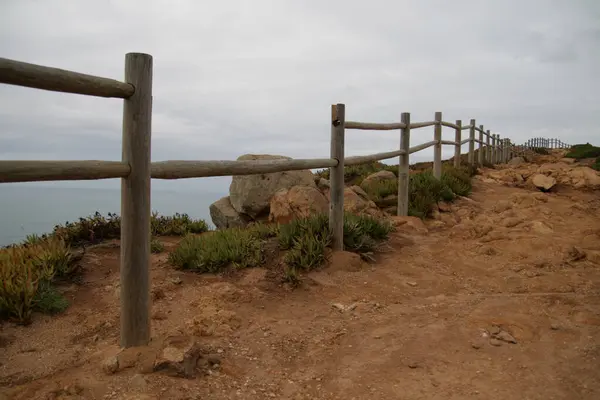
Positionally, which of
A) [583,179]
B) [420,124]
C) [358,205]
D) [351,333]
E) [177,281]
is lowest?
[351,333]

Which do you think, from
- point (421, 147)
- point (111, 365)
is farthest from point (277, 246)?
point (421, 147)

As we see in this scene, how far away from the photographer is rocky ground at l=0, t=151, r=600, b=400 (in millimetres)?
2605

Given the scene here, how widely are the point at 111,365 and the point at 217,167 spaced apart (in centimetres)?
158

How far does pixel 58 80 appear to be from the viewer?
2516 mm

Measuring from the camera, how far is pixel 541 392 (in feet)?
8.18

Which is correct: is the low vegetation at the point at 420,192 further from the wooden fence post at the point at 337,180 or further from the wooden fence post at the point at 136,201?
the wooden fence post at the point at 136,201

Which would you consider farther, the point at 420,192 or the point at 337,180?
the point at 420,192

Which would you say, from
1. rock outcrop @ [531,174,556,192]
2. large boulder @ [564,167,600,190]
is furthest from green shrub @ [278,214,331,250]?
large boulder @ [564,167,600,190]

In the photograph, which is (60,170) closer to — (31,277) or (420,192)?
(31,277)

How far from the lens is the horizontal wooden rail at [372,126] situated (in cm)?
→ 547

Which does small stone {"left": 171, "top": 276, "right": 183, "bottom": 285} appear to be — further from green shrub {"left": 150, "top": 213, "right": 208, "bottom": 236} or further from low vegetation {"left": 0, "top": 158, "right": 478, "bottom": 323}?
green shrub {"left": 150, "top": 213, "right": 208, "bottom": 236}

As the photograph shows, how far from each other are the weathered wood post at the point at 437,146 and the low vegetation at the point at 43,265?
5970mm

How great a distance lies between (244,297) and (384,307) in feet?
3.85

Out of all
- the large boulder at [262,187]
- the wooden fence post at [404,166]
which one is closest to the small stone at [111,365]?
the wooden fence post at [404,166]
